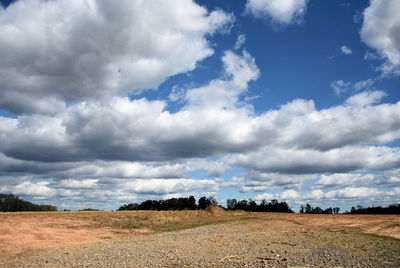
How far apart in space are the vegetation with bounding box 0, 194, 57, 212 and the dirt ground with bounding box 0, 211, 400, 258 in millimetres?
44564

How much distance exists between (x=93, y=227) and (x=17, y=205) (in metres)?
58.0

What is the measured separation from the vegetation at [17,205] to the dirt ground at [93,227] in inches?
1755

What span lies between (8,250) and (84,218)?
→ 16.4 metres

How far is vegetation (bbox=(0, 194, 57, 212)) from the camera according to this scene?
7481cm

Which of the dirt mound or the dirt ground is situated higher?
the dirt mound

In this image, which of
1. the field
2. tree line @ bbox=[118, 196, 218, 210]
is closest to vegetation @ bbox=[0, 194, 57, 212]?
tree line @ bbox=[118, 196, 218, 210]

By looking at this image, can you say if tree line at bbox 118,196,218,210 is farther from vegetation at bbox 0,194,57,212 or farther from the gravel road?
the gravel road

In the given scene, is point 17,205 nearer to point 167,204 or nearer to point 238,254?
point 167,204

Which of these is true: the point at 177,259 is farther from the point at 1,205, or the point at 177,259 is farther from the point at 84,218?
the point at 1,205

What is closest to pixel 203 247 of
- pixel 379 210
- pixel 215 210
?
pixel 215 210

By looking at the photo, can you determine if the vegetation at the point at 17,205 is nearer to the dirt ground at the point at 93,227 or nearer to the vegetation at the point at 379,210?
the dirt ground at the point at 93,227

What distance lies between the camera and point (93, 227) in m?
32.6

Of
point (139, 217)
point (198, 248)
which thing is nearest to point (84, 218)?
point (139, 217)

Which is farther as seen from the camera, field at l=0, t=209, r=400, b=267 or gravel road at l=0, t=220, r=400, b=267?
field at l=0, t=209, r=400, b=267
